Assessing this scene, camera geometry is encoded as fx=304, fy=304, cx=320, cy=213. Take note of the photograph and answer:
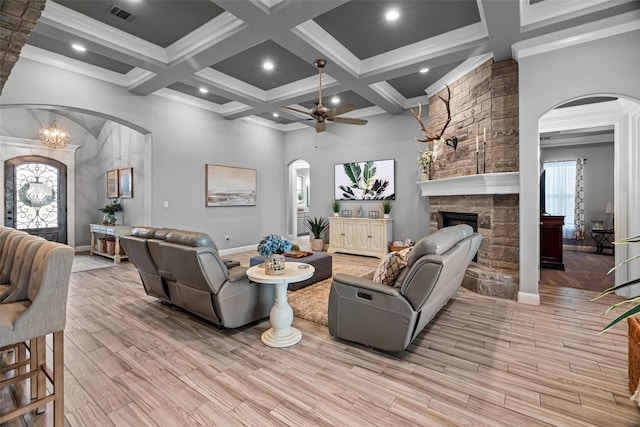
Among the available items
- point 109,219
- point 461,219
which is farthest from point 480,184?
point 109,219

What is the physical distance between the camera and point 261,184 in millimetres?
7988

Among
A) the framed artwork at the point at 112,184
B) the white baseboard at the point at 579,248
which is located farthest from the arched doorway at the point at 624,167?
the framed artwork at the point at 112,184

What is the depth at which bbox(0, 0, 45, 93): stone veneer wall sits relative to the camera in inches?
61.7

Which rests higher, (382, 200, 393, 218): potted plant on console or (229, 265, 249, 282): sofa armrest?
(382, 200, 393, 218): potted plant on console

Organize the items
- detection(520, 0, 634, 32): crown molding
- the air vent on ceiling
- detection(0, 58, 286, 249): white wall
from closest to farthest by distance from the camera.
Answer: detection(520, 0, 634, 32): crown molding < the air vent on ceiling < detection(0, 58, 286, 249): white wall

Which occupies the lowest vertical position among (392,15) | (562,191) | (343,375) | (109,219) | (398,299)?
(343,375)

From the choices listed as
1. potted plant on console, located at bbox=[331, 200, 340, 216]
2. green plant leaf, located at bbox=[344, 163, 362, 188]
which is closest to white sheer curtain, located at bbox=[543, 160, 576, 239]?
green plant leaf, located at bbox=[344, 163, 362, 188]

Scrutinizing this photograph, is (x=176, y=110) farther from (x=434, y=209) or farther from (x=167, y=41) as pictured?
(x=434, y=209)

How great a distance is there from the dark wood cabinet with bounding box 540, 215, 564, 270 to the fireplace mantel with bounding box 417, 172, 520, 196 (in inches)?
84.9

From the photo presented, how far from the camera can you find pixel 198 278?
8.87ft

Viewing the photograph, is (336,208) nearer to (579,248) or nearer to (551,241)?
(551,241)

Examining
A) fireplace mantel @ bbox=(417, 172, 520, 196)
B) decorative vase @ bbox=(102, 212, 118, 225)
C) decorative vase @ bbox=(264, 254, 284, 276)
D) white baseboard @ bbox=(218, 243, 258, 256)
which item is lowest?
white baseboard @ bbox=(218, 243, 258, 256)

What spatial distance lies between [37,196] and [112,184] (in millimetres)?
1699

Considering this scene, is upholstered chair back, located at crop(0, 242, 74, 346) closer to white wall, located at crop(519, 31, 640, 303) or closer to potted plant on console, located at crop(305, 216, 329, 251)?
white wall, located at crop(519, 31, 640, 303)
